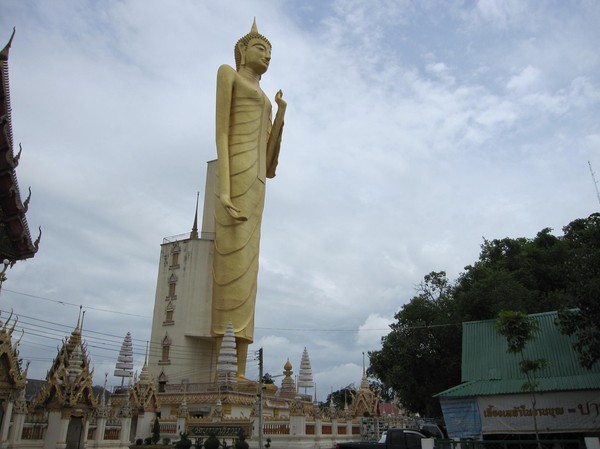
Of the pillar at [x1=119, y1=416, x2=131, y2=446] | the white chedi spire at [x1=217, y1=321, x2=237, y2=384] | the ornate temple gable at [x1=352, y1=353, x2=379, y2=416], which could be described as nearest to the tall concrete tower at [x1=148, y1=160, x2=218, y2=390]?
the white chedi spire at [x1=217, y1=321, x2=237, y2=384]

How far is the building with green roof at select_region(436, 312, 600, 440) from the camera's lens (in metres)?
13.9

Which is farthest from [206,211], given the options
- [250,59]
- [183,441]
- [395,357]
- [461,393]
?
[461,393]

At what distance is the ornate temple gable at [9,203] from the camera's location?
11492mm

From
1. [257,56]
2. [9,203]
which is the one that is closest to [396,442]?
[9,203]

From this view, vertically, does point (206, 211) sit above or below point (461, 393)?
above

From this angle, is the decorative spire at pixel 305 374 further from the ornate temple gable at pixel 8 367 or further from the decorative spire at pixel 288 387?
the ornate temple gable at pixel 8 367

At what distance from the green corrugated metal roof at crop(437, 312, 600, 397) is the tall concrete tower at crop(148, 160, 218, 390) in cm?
1647

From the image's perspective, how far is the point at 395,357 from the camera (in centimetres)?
2528

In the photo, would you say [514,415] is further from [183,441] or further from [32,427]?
[32,427]

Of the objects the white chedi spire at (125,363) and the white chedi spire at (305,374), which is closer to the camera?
the white chedi spire at (125,363)

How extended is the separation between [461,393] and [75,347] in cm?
1219

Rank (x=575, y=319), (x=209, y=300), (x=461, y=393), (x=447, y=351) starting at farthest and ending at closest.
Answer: (x=209, y=300) < (x=447, y=351) < (x=461, y=393) < (x=575, y=319)

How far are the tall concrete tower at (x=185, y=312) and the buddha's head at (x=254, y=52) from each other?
7.03 m

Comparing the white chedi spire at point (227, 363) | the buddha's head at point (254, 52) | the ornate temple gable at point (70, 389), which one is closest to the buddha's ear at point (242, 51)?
the buddha's head at point (254, 52)
